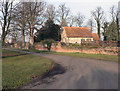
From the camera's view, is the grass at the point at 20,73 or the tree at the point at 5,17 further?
the tree at the point at 5,17

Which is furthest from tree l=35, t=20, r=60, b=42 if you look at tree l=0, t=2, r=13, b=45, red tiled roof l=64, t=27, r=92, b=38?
tree l=0, t=2, r=13, b=45

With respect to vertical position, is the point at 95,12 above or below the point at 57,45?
above

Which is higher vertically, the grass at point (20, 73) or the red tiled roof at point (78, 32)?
the red tiled roof at point (78, 32)

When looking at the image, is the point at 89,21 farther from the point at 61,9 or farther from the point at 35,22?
the point at 35,22

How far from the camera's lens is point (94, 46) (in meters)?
20.2

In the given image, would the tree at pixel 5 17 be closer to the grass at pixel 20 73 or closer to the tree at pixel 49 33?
the grass at pixel 20 73

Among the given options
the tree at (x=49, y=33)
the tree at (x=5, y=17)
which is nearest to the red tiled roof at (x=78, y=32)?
the tree at (x=49, y=33)

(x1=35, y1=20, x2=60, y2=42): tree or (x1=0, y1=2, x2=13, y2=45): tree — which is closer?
(x1=0, y1=2, x2=13, y2=45): tree

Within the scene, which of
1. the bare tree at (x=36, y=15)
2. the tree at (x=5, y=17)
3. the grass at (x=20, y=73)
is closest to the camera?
the grass at (x=20, y=73)

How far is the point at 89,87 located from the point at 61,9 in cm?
5464

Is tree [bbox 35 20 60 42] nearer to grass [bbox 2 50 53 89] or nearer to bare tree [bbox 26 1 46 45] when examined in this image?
bare tree [bbox 26 1 46 45]

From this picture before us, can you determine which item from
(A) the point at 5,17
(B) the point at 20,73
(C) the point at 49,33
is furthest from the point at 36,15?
(B) the point at 20,73

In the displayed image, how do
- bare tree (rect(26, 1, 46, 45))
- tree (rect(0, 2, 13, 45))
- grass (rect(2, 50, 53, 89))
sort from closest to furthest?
grass (rect(2, 50, 53, 89))
tree (rect(0, 2, 13, 45))
bare tree (rect(26, 1, 46, 45))

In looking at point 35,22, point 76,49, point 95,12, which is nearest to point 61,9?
point 95,12
